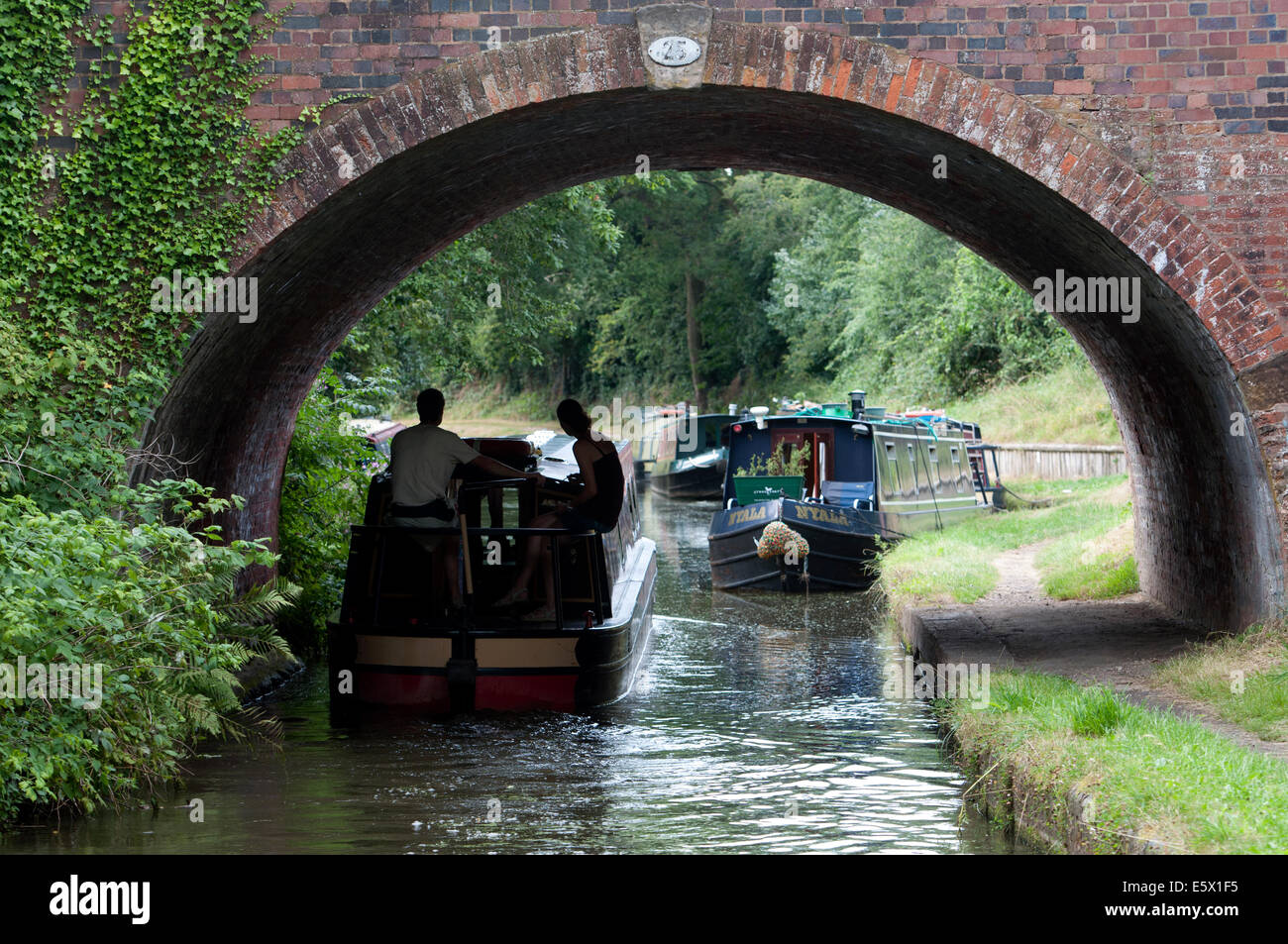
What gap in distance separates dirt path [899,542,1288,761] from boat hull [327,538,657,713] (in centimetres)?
271

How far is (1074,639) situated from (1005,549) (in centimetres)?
718

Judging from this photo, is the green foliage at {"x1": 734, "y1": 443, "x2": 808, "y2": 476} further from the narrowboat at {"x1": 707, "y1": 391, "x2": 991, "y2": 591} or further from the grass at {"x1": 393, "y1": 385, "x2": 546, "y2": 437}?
the grass at {"x1": 393, "y1": 385, "x2": 546, "y2": 437}

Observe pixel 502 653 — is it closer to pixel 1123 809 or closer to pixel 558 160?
pixel 558 160

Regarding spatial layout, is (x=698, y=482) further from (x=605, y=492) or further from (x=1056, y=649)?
(x=1056, y=649)

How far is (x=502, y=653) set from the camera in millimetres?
9398

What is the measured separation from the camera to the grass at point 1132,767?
505 cm

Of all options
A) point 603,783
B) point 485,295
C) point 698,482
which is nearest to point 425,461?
point 603,783

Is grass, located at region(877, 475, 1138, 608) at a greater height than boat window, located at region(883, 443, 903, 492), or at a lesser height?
lesser

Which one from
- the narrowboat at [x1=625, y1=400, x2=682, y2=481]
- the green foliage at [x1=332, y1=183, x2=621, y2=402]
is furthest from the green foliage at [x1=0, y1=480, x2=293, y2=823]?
the narrowboat at [x1=625, y1=400, x2=682, y2=481]

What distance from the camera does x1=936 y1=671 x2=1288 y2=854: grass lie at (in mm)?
5051

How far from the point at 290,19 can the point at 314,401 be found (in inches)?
219

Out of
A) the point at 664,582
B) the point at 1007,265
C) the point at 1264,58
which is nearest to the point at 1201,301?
the point at 1264,58

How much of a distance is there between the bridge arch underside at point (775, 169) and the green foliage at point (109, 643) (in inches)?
59.9

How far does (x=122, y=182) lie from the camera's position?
8.32 meters
